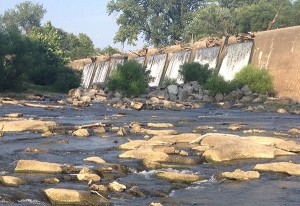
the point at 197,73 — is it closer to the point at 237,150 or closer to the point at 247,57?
the point at 247,57

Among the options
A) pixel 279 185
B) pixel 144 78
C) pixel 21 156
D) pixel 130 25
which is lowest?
pixel 21 156

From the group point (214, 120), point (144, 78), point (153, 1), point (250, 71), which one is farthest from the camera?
point (153, 1)

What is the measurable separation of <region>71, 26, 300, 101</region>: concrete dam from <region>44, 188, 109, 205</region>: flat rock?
1291 inches

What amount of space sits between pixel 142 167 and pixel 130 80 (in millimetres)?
32686

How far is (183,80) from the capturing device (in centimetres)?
4950

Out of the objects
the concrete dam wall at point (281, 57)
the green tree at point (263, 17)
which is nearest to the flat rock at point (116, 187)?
the concrete dam wall at point (281, 57)

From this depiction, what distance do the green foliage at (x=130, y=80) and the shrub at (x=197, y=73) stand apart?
14.0 ft

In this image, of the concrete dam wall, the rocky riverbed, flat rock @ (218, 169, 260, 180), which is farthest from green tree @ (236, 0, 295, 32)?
flat rock @ (218, 169, 260, 180)

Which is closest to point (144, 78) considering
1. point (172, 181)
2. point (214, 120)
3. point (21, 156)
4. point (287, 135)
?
point (214, 120)

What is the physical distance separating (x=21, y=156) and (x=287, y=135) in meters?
10.5

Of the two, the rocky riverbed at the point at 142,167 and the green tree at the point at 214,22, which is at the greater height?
the green tree at the point at 214,22

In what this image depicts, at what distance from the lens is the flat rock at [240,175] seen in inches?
464

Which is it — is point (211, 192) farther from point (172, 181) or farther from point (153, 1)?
point (153, 1)

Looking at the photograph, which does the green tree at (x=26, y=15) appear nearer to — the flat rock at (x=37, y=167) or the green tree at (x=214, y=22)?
the green tree at (x=214, y=22)
